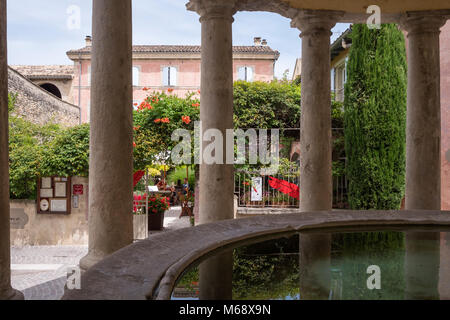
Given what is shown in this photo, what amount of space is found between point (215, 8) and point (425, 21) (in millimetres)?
4159

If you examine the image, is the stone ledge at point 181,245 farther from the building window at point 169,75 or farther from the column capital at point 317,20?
the building window at point 169,75

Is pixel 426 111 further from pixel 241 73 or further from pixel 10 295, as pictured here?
pixel 241 73

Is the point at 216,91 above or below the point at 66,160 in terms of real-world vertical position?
above

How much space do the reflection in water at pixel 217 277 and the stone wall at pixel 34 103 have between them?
19455mm

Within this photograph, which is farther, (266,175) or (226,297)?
(266,175)

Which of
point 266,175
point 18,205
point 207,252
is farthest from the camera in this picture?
point 266,175

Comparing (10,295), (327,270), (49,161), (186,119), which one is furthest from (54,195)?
(327,270)

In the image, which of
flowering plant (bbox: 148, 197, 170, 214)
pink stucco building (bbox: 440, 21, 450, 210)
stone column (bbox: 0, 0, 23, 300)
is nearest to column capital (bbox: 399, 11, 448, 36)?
pink stucco building (bbox: 440, 21, 450, 210)

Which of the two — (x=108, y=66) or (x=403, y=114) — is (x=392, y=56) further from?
(x=108, y=66)

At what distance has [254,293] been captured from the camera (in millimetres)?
2584

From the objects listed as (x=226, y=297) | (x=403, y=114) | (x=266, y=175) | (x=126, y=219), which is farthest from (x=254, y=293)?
(x=403, y=114)

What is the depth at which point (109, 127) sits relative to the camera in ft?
16.2

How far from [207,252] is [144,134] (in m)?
11.6

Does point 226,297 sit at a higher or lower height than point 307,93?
lower
